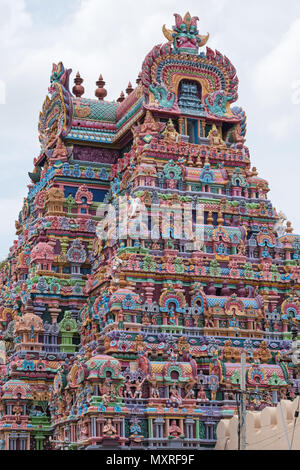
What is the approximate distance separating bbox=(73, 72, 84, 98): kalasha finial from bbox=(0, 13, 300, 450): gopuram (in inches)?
43.3

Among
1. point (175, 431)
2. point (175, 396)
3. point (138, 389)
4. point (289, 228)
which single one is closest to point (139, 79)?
point (289, 228)

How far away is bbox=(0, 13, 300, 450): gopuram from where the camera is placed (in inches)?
1694

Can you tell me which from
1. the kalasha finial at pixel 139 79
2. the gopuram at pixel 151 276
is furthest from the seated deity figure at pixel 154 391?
the kalasha finial at pixel 139 79

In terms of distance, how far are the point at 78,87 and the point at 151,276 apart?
1566 centimetres

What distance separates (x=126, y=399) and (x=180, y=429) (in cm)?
255

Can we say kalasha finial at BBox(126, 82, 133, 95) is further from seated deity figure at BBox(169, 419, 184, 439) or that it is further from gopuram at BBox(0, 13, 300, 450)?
seated deity figure at BBox(169, 419, 184, 439)

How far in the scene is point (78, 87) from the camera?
57.2 meters

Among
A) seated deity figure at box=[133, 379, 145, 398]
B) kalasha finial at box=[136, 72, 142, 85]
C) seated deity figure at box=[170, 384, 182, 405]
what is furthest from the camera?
kalasha finial at box=[136, 72, 142, 85]

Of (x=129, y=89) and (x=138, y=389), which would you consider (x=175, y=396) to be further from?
(x=129, y=89)

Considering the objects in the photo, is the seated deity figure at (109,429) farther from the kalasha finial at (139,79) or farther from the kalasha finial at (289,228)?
the kalasha finial at (139,79)

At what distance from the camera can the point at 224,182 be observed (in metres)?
49.6

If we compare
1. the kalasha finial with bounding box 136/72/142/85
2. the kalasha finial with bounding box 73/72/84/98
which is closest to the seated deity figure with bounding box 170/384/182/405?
the kalasha finial with bounding box 136/72/142/85
